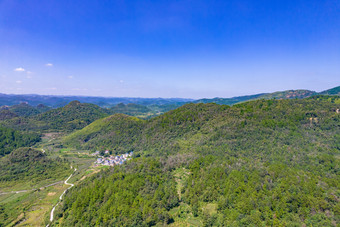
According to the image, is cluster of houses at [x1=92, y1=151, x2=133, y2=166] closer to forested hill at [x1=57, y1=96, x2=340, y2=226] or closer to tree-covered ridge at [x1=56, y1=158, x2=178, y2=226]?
forested hill at [x1=57, y1=96, x2=340, y2=226]

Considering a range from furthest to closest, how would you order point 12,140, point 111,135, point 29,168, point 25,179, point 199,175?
point 111,135 → point 12,140 → point 29,168 → point 25,179 → point 199,175

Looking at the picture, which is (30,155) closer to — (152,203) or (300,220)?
(152,203)

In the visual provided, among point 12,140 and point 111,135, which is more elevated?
point 111,135

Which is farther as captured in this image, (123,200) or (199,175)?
(199,175)

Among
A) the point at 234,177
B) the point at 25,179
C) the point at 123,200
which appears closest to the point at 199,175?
the point at 234,177

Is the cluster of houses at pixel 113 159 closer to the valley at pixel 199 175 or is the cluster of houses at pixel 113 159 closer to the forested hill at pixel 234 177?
the valley at pixel 199 175

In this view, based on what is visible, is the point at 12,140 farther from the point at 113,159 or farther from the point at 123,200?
the point at 123,200

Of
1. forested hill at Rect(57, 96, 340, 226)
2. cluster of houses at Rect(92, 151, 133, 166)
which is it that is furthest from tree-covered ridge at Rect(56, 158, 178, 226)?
cluster of houses at Rect(92, 151, 133, 166)
